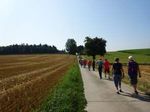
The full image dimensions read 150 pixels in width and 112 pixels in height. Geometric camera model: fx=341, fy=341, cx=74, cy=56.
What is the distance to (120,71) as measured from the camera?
1598 centimetres

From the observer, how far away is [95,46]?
6794 cm

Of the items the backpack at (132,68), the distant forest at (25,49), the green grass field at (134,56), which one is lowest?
the green grass field at (134,56)


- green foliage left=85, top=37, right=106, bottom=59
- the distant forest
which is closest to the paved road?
green foliage left=85, top=37, right=106, bottom=59

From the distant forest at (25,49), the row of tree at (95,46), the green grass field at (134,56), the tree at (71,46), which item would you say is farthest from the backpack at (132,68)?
the distant forest at (25,49)

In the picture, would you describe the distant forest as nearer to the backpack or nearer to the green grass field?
the green grass field

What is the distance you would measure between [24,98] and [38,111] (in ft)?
12.2

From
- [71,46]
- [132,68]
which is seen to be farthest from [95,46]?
[71,46]

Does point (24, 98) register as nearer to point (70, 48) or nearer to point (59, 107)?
point (59, 107)

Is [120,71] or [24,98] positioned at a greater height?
[120,71]

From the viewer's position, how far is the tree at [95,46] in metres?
67.6

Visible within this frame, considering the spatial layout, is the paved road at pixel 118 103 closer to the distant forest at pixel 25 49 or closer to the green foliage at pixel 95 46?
the green foliage at pixel 95 46

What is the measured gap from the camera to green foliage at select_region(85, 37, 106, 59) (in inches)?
2662

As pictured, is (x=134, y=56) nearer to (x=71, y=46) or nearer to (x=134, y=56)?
(x=134, y=56)

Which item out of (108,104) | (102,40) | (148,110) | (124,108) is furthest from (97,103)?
(102,40)
